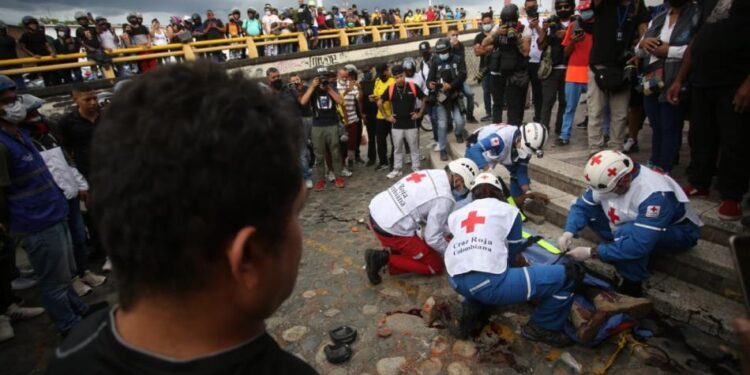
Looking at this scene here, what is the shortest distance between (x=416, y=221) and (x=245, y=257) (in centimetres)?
356

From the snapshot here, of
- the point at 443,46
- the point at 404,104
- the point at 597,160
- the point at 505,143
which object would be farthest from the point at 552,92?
the point at 597,160

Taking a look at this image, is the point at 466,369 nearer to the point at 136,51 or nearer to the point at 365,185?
the point at 365,185

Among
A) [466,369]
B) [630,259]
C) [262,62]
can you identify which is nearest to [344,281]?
[466,369]

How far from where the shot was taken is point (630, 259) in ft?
10.7

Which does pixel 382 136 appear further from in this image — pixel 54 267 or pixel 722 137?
pixel 54 267

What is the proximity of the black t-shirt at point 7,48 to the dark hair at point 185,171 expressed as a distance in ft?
37.0

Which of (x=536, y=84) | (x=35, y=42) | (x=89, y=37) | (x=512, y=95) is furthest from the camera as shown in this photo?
(x=89, y=37)

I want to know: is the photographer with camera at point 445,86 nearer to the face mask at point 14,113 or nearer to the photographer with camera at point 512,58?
the photographer with camera at point 512,58

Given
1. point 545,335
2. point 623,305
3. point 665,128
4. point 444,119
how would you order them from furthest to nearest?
point 444,119, point 665,128, point 545,335, point 623,305

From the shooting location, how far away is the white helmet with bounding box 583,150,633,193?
130 inches

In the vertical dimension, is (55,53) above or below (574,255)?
above

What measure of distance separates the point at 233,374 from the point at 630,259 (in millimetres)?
3481

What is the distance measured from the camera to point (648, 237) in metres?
3.18

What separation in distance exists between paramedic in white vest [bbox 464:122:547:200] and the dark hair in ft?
15.9
